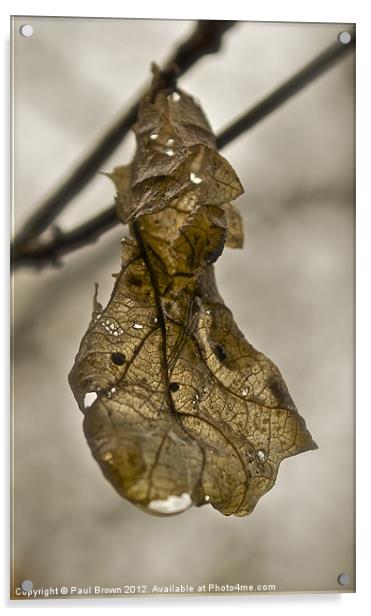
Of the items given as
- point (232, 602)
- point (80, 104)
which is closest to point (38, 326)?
point (80, 104)

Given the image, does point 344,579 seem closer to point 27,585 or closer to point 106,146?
point 27,585

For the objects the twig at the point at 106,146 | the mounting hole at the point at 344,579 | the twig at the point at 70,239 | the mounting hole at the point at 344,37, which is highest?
the mounting hole at the point at 344,37

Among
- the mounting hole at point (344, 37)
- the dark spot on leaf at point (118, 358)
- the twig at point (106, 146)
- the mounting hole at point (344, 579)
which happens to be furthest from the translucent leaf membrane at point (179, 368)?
the mounting hole at point (344, 579)

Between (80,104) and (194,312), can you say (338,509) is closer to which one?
(194,312)

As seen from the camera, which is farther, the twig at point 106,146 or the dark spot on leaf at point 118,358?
the twig at point 106,146

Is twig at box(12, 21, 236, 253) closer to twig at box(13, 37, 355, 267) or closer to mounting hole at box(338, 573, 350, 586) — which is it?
twig at box(13, 37, 355, 267)
